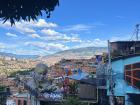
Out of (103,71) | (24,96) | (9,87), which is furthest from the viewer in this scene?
(9,87)

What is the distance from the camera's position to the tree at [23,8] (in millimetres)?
14188

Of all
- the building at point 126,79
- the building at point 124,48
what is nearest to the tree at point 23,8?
the building at point 126,79

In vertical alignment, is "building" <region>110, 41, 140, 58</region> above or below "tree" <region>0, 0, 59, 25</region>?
above

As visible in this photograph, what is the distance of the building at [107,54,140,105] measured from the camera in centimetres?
4734

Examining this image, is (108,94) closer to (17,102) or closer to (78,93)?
(78,93)

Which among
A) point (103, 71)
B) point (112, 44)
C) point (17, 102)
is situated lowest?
point (17, 102)

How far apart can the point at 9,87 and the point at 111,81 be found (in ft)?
110

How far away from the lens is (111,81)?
49.2m

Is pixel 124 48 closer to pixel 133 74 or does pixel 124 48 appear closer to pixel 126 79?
pixel 126 79

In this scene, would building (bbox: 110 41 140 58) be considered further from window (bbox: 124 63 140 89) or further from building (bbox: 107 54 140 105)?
window (bbox: 124 63 140 89)

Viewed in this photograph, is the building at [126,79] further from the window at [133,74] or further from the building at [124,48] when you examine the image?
the building at [124,48]

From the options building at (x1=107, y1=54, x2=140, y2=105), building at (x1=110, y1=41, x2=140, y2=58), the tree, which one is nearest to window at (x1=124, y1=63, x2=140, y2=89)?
building at (x1=107, y1=54, x2=140, y2=105)

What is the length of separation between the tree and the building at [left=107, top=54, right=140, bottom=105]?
3321 centimetres

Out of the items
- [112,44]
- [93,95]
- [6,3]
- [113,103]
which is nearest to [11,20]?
[6,3]
